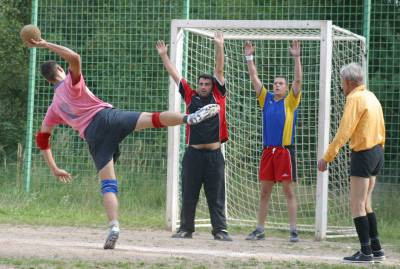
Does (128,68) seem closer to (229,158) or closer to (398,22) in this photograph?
(229,158)

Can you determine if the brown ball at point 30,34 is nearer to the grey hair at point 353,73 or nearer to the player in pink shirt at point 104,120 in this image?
the player in pink shirt at point 104,120

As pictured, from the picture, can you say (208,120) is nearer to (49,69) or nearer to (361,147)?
(49,69)

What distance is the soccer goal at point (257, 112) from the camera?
1196cm

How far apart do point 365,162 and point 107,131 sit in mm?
2582

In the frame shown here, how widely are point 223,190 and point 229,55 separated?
2.89 metres

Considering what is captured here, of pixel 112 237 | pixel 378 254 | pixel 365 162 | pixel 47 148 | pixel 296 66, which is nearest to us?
pixel 365 162

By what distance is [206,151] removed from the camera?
10.9m

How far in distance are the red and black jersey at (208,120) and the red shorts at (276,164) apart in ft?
2.18

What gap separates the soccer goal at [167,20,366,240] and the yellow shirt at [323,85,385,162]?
2716 mm

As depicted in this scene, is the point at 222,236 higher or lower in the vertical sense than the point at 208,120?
lower

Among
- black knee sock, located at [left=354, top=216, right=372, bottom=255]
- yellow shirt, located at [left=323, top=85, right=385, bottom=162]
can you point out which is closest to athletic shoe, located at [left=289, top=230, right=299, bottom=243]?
black knee sock, located at [left=354, top=216, right=372, bottom=255]

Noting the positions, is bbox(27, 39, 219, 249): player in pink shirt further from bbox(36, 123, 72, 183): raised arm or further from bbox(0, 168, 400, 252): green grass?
bbox(0, 168, 400, 252): green grass

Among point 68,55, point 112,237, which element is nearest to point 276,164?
point 112,237

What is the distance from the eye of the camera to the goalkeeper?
10805 millimetres
